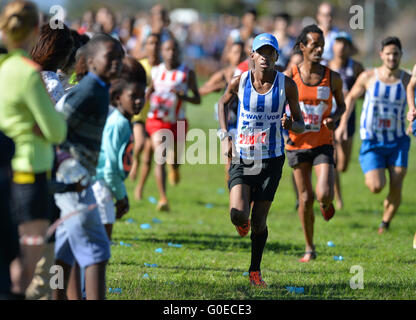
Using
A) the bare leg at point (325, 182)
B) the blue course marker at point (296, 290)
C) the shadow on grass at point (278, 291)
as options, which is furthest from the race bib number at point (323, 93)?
the blue course marker at point (296, 290)

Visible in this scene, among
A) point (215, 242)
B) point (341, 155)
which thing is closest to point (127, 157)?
point (215, 242)

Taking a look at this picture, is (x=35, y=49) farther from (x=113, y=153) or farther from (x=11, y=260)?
(x=11, y=260)

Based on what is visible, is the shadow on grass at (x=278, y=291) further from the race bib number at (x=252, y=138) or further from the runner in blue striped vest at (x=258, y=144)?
the race bib number at (x=252, y=138)

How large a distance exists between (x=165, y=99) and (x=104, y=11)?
15.3ft

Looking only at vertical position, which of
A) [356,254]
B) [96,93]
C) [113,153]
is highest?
[96,93]

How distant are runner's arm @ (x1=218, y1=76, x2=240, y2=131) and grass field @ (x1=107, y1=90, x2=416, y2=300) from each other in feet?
4.79

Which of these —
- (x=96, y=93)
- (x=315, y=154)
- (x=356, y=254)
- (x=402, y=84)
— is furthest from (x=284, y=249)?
(x=96, y=93)

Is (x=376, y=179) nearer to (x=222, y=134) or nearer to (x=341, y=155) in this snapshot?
(x=341, y=155)

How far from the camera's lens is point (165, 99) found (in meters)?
11.4

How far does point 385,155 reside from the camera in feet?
30.2

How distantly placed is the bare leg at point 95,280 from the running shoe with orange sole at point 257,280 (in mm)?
2081

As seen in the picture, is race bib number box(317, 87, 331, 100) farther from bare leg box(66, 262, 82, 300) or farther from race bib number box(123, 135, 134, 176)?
bare leg box(66, 262, 82, 300)

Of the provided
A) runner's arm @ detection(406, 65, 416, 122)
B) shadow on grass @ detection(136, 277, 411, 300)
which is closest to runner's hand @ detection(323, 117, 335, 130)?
runner's arm @ detection(406, 65, 416, 122)

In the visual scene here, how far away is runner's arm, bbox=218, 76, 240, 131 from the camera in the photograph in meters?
6.75
